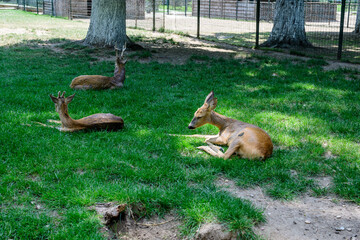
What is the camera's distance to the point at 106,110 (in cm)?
762

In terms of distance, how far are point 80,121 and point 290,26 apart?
481 inches

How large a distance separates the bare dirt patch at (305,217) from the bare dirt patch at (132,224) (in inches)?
33.0

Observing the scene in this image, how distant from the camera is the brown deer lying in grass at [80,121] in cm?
615

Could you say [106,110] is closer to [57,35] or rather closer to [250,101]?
[250,101]

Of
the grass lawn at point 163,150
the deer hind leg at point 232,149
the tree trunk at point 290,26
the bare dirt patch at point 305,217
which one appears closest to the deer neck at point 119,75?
the grass lawn at point 163,150

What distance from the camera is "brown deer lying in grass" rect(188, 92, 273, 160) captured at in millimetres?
5441

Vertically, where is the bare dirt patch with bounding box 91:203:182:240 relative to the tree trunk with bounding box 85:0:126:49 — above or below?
below

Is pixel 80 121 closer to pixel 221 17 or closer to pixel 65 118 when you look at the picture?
pixel 65 118

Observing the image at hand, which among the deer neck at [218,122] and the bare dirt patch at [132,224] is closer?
the bare dirt patch at [132,224]

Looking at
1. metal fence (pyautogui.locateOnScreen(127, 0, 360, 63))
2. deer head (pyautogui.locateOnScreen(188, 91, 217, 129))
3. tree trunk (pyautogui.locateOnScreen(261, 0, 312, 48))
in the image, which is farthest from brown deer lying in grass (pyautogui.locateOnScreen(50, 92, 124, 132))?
tree trunk (pyautogui.locateOnScreen(261, 0, 312, 48))

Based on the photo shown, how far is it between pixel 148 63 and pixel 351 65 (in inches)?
Answer: 240

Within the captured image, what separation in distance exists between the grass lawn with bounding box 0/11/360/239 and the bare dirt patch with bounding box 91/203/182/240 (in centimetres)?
9

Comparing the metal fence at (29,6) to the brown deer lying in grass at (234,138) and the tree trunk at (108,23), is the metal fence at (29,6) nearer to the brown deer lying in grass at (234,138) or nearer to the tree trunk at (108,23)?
the tree trunk at (108,23)

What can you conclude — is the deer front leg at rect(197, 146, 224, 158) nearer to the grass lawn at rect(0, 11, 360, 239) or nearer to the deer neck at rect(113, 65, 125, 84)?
the grass lawn at rect(0, 11, 360, 239)
